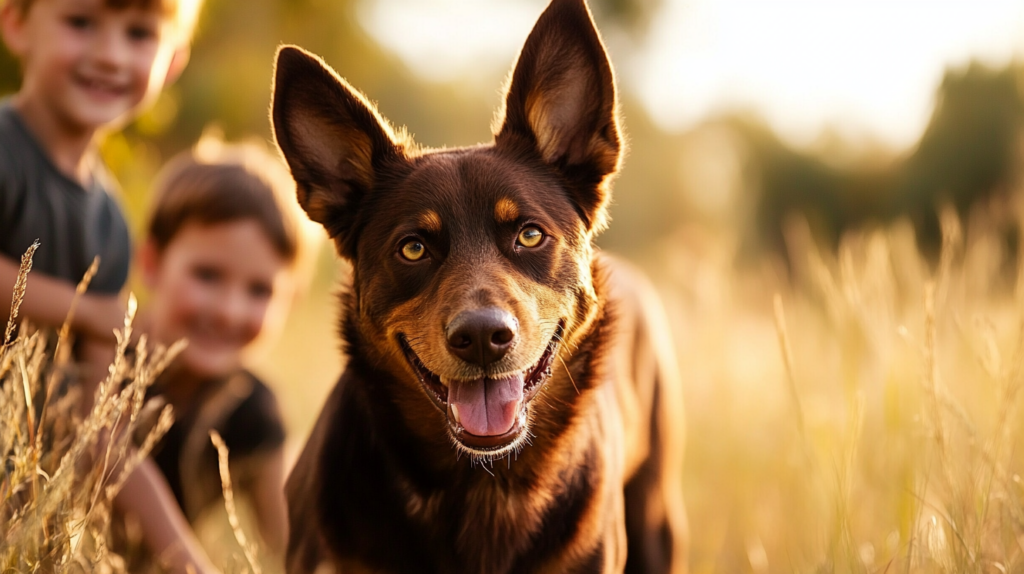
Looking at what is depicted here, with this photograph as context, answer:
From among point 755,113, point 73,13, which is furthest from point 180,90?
point 755,113

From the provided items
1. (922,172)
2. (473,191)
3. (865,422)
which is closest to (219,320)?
(473,191)

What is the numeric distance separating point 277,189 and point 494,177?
6.81 ft

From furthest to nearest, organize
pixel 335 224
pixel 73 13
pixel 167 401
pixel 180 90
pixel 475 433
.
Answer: pixel 180 90 → pixel 167 401 → pixel 73 13 → pixel 335 224 → pixel 475 433

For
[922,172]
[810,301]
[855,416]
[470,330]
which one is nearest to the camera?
[470,330]

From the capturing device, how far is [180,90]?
938 cm

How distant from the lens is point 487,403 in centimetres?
245

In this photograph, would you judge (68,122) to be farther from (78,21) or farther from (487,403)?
(487,403)

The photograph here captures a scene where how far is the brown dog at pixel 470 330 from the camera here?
2.46 m

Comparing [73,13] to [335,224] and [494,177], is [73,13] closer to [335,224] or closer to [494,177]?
[335,224]

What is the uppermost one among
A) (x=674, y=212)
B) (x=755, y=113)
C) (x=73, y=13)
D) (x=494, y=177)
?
(x=73, y=13)

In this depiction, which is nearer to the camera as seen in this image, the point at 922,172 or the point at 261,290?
the point at 261,290

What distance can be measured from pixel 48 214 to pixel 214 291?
909 mm

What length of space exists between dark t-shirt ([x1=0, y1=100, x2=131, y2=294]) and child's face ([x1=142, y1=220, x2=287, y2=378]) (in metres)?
0.40

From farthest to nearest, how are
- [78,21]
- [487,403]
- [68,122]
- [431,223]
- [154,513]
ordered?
[68,122], [78,21], [154,513], [431,223], [487,403]
